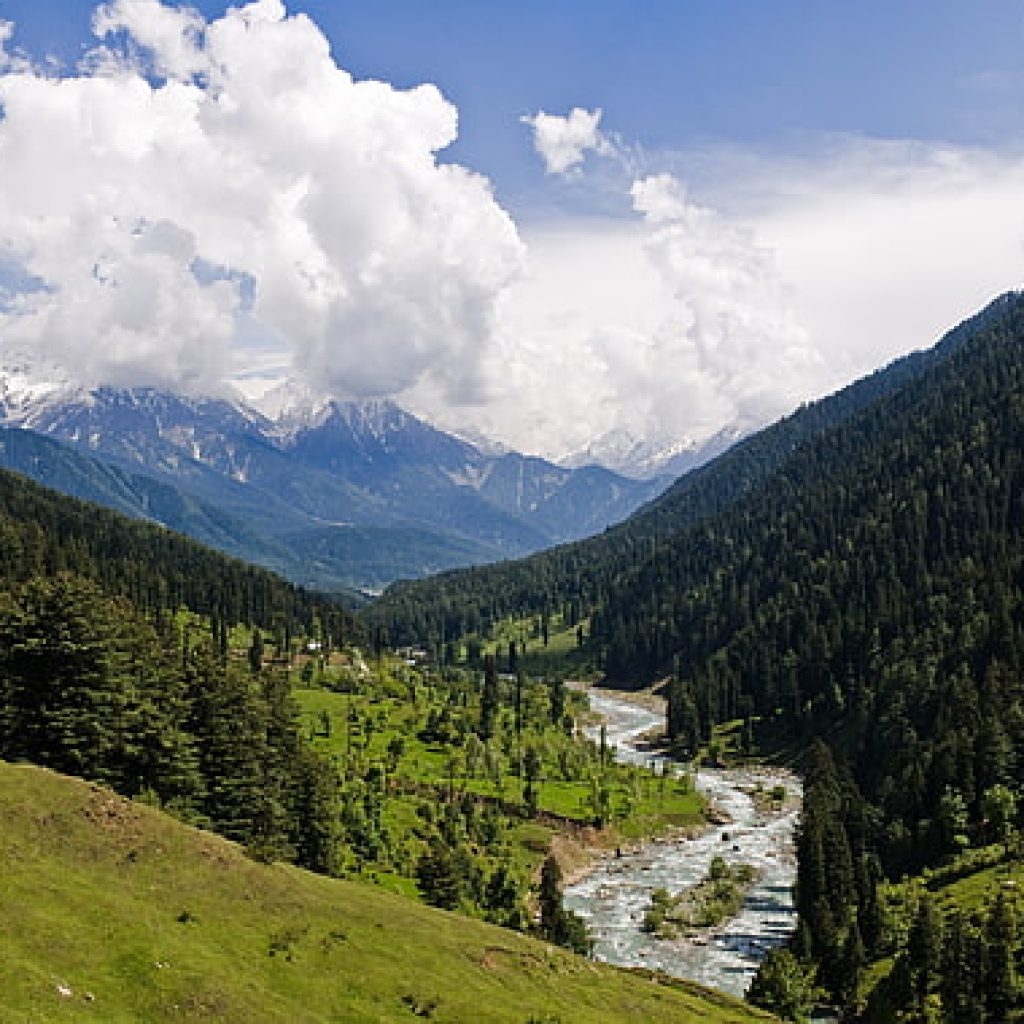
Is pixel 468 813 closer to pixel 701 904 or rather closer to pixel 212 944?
pixel 701 904

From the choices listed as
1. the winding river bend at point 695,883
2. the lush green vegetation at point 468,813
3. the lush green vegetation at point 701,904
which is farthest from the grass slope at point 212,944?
the lush green vegetation at point 701,904

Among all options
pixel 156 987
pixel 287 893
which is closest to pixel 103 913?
pixel 156 987

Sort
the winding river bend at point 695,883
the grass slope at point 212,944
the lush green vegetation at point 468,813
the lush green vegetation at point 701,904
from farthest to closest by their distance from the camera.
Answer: the lush green vegetation at point 701,904
the lush green vegetation at point 468,813
the winding river bend at point 695,883
the grass slope at point 212,944

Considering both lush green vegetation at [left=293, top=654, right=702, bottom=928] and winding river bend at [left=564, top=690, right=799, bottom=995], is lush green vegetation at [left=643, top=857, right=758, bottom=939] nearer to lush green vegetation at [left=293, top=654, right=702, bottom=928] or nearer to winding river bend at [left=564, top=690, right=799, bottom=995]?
winding river bend at [left=564, top=690, right=799, bottom=995]

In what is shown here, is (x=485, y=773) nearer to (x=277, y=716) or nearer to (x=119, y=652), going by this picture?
(x=277, y=716)

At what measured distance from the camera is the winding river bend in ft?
353

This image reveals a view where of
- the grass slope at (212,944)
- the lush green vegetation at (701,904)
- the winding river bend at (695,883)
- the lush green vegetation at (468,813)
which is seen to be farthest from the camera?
the lush green vegetation at (701,904)

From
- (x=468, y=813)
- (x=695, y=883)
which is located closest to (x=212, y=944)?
(x=695, y=883)

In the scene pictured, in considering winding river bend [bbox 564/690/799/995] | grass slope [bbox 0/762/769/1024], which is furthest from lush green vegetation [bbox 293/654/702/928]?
grass slope [bbox 0/762/769/1024]

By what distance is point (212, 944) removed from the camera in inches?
1922

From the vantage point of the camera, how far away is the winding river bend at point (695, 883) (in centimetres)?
10769

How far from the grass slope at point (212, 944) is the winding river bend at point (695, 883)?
4222cm

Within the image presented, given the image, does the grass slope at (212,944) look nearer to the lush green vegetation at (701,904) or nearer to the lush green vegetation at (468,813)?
the lush green vegetation at (468,813)

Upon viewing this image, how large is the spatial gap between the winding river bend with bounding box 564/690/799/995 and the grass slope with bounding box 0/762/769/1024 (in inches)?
1662
